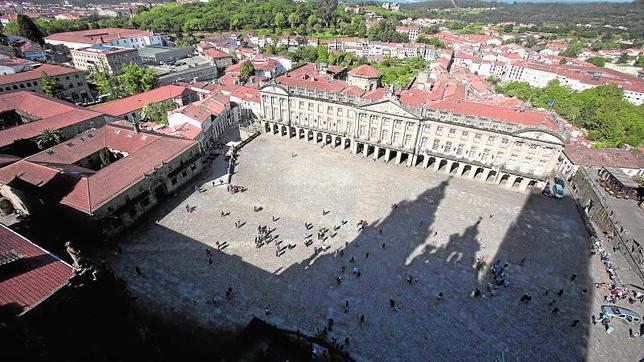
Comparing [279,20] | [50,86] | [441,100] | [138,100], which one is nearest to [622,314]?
[441,100]

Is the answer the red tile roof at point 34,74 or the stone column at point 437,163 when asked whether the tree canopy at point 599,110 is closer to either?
the stone column at point 437,163

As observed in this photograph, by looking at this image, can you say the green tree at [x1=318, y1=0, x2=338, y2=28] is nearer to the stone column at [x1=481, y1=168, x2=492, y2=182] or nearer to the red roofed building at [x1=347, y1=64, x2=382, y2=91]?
the red roofed building at [x1=347, y1=64, x2=382, y2=91]

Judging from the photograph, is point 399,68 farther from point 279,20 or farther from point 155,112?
point 155,112

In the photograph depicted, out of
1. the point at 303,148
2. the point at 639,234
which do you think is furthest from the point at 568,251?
the point at 303,148

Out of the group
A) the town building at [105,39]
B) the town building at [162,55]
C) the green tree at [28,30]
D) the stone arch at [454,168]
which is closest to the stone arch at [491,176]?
the stone arch at [454,168]

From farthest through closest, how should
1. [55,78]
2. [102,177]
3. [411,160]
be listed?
[55,78], [411,160], [102,177]

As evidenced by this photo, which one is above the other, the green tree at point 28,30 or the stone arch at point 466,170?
the green tree at point 28,30

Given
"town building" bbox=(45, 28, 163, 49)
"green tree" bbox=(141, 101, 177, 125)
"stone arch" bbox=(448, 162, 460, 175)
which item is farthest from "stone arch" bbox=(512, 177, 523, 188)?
"town building" bbox=(45, 28, 163, 49)
